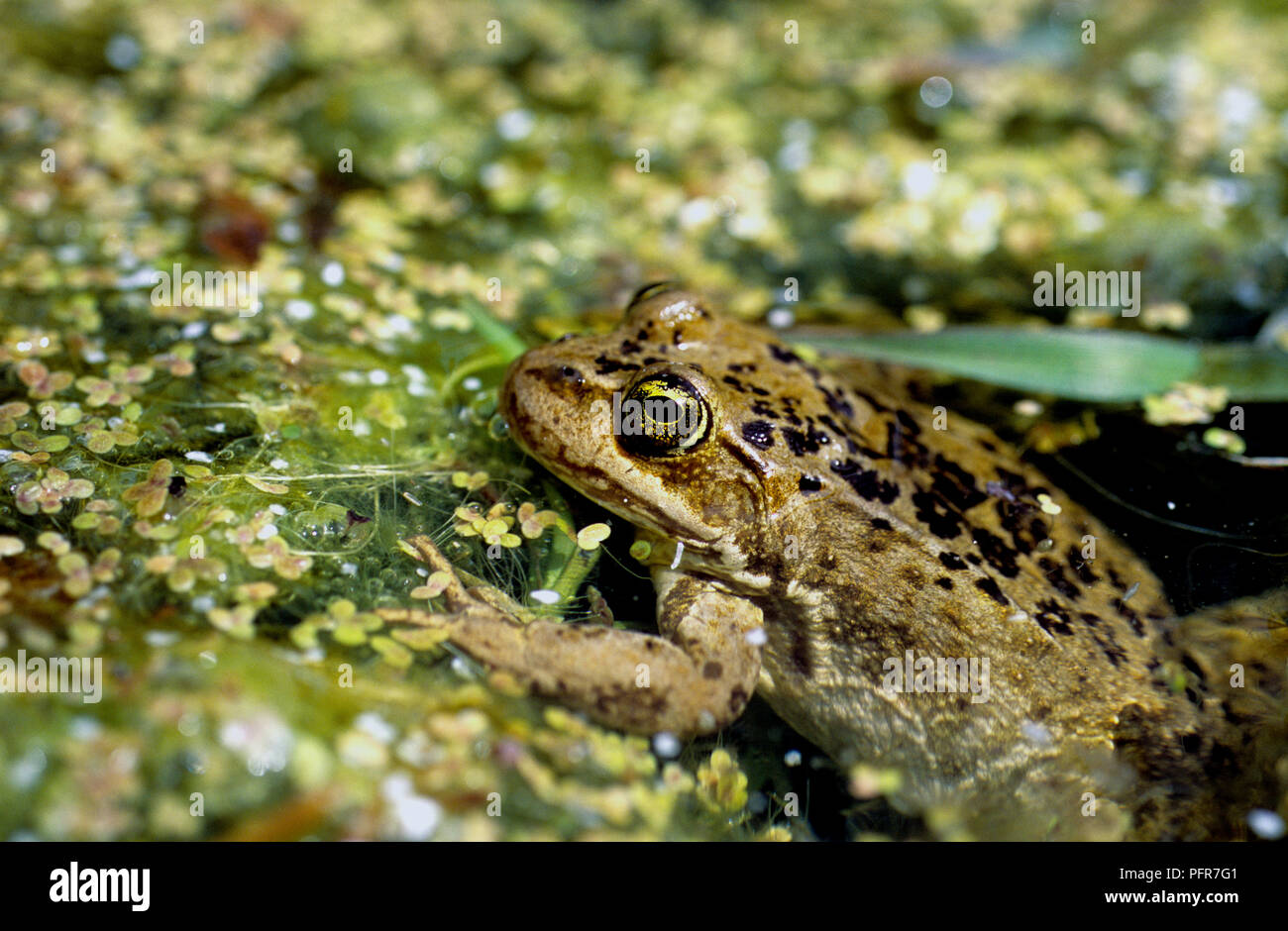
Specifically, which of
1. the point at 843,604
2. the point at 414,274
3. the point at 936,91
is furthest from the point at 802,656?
the point at 936,91

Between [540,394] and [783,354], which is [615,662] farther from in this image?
[783,354]

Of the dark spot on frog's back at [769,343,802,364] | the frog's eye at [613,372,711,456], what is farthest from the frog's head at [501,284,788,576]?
the dark spot on frog's back at [769,343,802,364]

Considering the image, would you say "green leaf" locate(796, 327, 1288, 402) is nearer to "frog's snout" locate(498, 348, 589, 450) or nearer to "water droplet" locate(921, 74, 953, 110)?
"frog's snout" locate(498, 348, 589, 450)

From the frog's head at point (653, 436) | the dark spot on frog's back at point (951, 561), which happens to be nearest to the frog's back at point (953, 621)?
the dark spot on frog's back at point (951, 561)

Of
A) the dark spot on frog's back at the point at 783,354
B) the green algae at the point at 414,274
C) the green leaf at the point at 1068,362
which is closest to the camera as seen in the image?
the green algae at the point at 414,274

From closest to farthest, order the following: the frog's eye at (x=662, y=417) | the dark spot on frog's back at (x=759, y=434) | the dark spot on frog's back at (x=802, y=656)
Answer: the frog's eye at (x=662, y=417) → the dark spot on frog's back at (x=759, y=434) → the dark spot on frog's back at (x=802, y=656)

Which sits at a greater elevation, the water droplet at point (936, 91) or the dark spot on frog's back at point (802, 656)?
the water droplet at point (936, 91)

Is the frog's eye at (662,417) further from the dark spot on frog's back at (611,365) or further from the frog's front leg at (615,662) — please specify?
the frog's front leg at (615,662)
